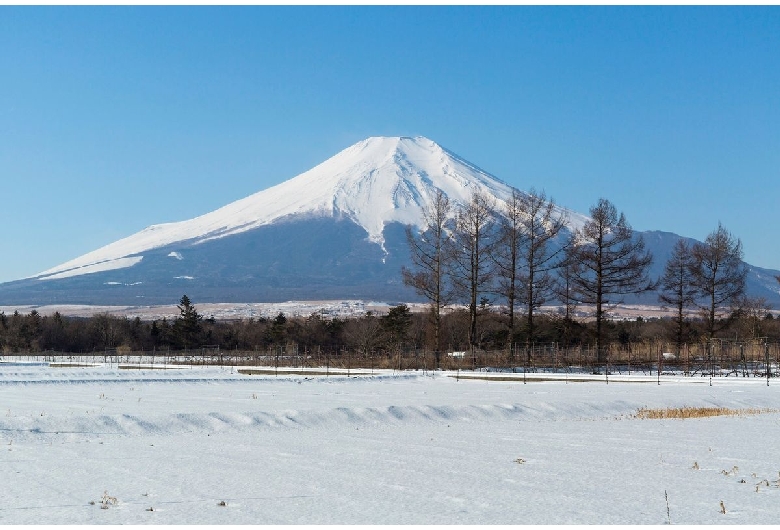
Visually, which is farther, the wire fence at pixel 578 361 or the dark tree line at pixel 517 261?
the dark tree line at pixel 517 261

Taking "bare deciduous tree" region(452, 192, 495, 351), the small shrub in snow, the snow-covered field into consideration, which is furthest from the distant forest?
the small shrub in snow

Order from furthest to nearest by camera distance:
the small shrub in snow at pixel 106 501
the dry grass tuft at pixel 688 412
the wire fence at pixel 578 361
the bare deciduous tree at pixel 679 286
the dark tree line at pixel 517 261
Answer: the bare deciduous tree at pixel 679 286, the dark tree line at pixel 517 261, the wire fence at pixel 578 361, the dry grass tuft at pixel 688 412, the small shrub in snow at pixel 106 501

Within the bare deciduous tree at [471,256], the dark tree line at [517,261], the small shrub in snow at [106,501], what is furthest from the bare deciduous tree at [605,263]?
the small shrub in snow at [106,501]

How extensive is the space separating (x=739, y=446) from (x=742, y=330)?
50916 millimetres

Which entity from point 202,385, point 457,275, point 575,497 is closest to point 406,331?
point 457,275

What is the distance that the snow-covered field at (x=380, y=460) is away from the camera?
895 centimetres

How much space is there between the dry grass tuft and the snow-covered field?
44 cm

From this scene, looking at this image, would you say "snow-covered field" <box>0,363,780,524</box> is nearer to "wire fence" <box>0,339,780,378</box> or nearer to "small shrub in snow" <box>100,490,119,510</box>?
"small shrub in snow" <box>100,490,119,510</box>

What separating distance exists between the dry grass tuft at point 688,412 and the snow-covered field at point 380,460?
0.44m

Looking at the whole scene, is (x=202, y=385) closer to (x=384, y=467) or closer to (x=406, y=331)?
(x=384, y=467)

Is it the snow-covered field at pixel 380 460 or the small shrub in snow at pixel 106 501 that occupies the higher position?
the snow-covered field at pixel 380 460


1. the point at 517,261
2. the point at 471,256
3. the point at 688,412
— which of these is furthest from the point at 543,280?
the point at 688,412

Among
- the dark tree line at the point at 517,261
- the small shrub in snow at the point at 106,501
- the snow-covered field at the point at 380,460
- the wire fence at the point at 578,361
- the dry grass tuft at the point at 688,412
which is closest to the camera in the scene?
the snow-covered field at the point at 380,460

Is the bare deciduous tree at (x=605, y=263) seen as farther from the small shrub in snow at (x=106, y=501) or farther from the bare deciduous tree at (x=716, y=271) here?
the small shrub in snow at (x=106, y=501)
